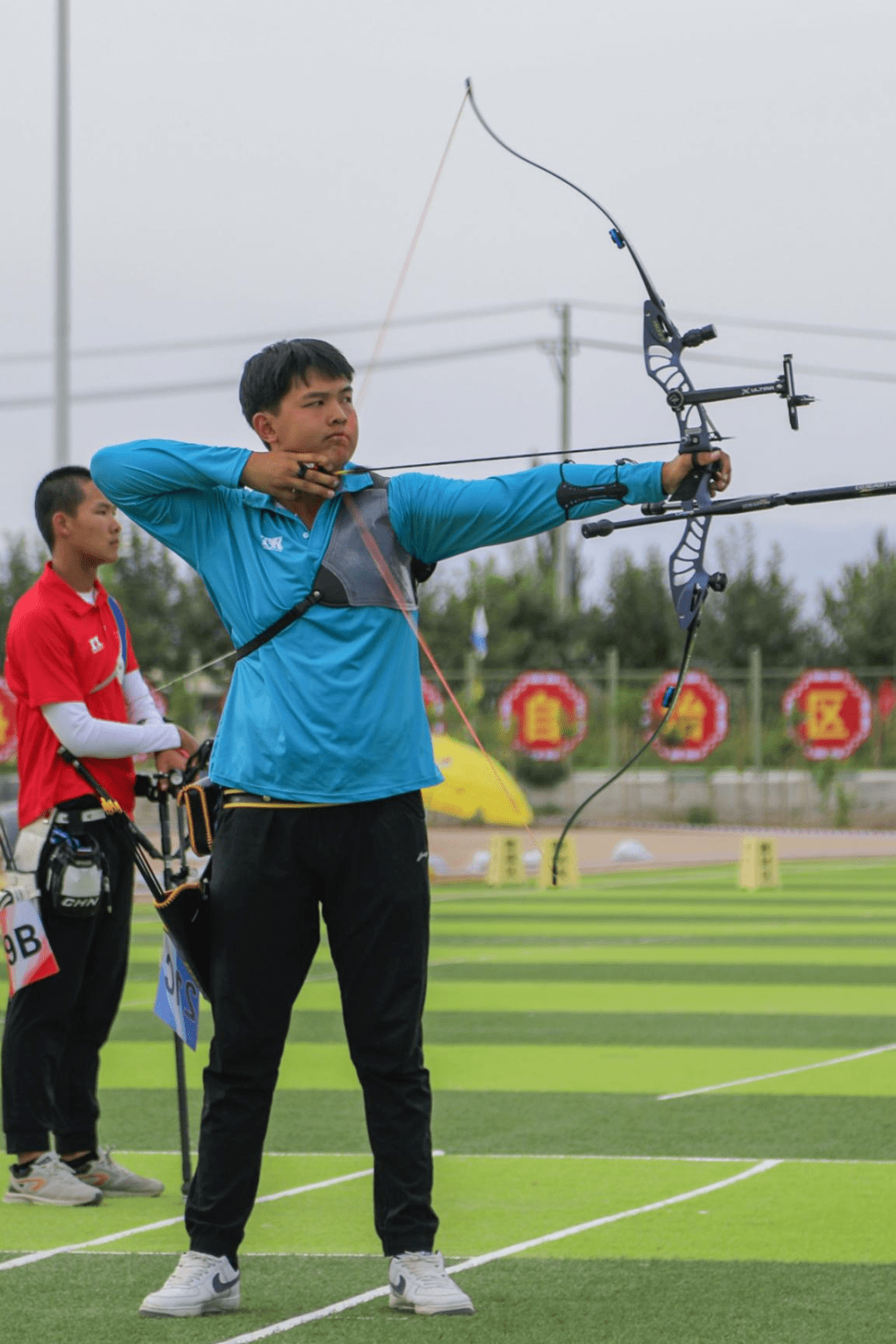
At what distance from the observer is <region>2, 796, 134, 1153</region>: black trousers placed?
5.63 meters

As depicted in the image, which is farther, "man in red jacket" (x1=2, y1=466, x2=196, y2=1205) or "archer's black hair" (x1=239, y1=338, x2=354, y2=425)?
"man in red jacket" (x1=2, y1=466, x2=196, y2=1205)

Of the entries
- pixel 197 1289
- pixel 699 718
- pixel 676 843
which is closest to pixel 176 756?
pixel 197 1289

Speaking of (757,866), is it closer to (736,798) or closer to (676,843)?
(676,843)

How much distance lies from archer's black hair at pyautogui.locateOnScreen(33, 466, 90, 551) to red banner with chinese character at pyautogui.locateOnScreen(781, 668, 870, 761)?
99.5 feet

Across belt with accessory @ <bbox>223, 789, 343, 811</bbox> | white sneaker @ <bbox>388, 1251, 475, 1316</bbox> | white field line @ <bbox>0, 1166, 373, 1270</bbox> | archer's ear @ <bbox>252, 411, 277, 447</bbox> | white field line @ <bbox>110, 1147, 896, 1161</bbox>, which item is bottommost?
white field line @ <bbox>110, 1147, 896, 1161</bbox>

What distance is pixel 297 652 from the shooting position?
434 centimetres

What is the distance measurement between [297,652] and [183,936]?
0.72 meters

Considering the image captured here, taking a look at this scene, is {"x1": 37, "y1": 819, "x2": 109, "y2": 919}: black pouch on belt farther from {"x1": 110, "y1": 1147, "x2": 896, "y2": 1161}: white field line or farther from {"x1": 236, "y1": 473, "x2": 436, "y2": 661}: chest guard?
{"x1": 236, "y1": 473, "x2": 436, "y2": 661}: chest guard

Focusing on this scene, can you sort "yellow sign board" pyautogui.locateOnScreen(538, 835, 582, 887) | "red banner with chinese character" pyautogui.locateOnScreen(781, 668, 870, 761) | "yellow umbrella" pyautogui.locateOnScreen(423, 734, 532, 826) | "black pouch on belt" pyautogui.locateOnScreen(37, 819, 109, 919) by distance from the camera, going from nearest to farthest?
"black pouch on belt" pyautogui.locateOnScreen(37, 819, 109, 919) < "yellow sign board" pyautogui.locateOnScreen(538, 835, 582, 887) < "yellow umbrella" pyautogui.locateOnScreen(423, 734, 532, 826) < "red banner with chinese character" pyautogui.locateOnScreen(781, 668, 870, 761)

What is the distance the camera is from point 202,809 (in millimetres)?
4707

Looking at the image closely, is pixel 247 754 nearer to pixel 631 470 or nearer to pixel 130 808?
pixel 631 470

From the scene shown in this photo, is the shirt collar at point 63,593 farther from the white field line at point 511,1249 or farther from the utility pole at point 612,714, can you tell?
the utility pole at point 612,714

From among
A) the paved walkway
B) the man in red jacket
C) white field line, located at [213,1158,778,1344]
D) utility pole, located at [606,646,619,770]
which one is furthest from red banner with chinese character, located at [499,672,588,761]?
the man in red jacket

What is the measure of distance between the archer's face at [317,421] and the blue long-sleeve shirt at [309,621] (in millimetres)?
85
